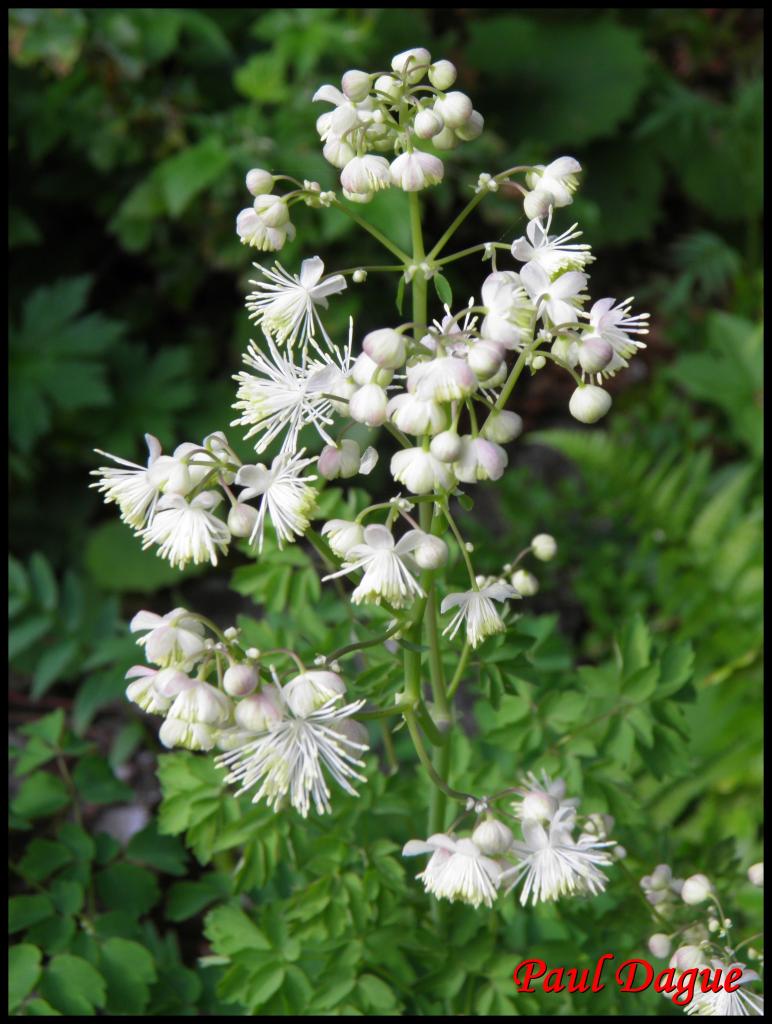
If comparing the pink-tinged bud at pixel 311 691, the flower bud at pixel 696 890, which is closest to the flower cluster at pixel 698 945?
the flower bud at pixel 696 890

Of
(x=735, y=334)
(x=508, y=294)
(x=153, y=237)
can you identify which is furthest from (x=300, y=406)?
(x=735, y=334)

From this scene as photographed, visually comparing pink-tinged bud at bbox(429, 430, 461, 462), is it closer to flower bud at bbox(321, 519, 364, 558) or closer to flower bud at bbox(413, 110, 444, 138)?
flower bud at bbox(321, 519, 364, 558)

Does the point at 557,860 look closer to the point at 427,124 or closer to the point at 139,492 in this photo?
the point at 139,492

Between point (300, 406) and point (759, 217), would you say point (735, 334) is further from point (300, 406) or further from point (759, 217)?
point (300, 406)

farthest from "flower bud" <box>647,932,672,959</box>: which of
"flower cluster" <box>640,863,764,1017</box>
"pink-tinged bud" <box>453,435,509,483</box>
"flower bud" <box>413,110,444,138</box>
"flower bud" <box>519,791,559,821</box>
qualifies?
"flower bud" <box>413,110,444,138</box>

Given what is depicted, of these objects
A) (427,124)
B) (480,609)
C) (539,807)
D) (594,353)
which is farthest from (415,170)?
(539,807)
